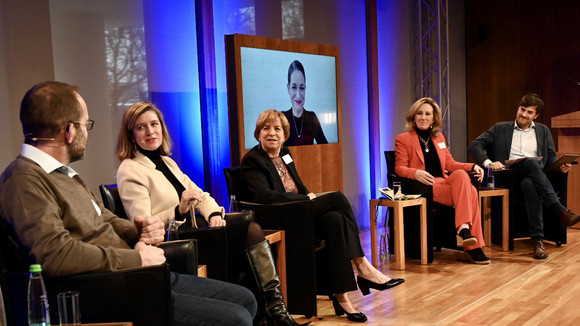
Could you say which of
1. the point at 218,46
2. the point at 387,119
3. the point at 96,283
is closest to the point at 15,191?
the point at 96,283

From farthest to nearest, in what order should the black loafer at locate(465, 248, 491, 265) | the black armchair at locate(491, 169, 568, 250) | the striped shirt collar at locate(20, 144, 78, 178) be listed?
the black armchair at locate(491, 169, 568, 250), the black loafer at locate(465, 248, 491, 265), the striped shirt collar at locate(20, 144, 78, 178)

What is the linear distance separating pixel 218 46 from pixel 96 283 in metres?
3.33

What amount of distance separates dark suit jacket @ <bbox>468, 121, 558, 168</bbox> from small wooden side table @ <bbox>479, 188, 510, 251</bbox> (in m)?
0.37

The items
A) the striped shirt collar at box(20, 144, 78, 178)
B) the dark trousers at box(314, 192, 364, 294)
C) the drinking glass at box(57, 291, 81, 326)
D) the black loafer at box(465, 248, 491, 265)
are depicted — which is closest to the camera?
the drinking glass at box(57, 291, 81, 326)

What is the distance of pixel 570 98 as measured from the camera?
306 inches

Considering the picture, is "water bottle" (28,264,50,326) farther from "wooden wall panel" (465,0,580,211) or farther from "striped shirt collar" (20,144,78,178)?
"wooden wall panel" (465,0,580,211)

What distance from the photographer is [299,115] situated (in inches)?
211

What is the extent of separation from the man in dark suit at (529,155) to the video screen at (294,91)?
1.44 m

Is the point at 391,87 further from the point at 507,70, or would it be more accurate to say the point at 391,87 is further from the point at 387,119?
the point at 507,70

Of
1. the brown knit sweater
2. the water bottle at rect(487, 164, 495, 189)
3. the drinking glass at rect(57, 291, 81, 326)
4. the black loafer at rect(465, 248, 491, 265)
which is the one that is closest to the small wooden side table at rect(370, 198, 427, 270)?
the black loafer at rect(465, 248, 491, 265)

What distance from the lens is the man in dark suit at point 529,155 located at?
206 inches

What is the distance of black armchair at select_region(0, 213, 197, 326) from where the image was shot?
182cm

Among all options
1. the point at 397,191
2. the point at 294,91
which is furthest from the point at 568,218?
the point at 294,91

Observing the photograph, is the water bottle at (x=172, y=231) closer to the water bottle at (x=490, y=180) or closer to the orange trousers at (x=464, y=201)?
the orange trousers at (x=464, y=201)
